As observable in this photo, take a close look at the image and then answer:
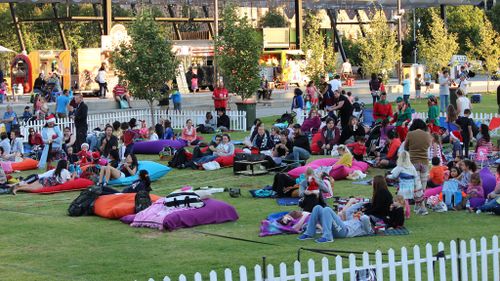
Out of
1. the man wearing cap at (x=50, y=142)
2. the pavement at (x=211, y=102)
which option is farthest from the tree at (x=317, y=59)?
the man wearing cap at (x=50, y=142)

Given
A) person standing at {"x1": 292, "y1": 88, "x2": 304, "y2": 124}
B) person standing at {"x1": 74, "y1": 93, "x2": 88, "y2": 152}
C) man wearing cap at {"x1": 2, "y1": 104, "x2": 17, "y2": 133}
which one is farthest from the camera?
person standing at {"x1": 292, "y1": 88, "x2": 304, "y2": 124}

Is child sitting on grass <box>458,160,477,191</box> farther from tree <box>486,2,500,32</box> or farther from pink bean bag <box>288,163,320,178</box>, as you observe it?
tree <box>486,2,500,32</box>

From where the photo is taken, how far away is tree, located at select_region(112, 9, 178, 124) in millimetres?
32719

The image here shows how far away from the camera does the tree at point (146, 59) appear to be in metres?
32.7

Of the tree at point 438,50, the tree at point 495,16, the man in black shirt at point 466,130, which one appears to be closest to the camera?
the man in black shirt at point 466,130

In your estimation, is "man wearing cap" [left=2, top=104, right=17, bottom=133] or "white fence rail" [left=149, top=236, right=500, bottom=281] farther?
"man wearing cap" [left=2, top=104, right=17, bottom=133]

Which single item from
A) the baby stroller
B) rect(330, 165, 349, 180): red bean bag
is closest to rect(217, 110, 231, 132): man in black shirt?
the baby stroller

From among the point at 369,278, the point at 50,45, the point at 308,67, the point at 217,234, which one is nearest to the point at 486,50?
the point at 308,67

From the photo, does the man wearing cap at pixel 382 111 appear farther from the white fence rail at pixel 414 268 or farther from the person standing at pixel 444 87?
the white fence rail at pixel 414 268

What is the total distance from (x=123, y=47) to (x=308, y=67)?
11192mm

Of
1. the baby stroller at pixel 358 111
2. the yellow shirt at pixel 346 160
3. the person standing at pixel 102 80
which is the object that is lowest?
the yellow shirt at pixel 346 160

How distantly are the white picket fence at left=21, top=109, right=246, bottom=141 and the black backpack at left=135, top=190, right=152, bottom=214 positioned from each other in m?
13.7

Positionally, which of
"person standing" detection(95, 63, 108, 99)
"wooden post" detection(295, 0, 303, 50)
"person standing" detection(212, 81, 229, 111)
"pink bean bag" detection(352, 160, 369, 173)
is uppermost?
"wooden post" detection(295, 0, 303, 50)

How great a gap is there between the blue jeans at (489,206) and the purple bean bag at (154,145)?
1223 cm
